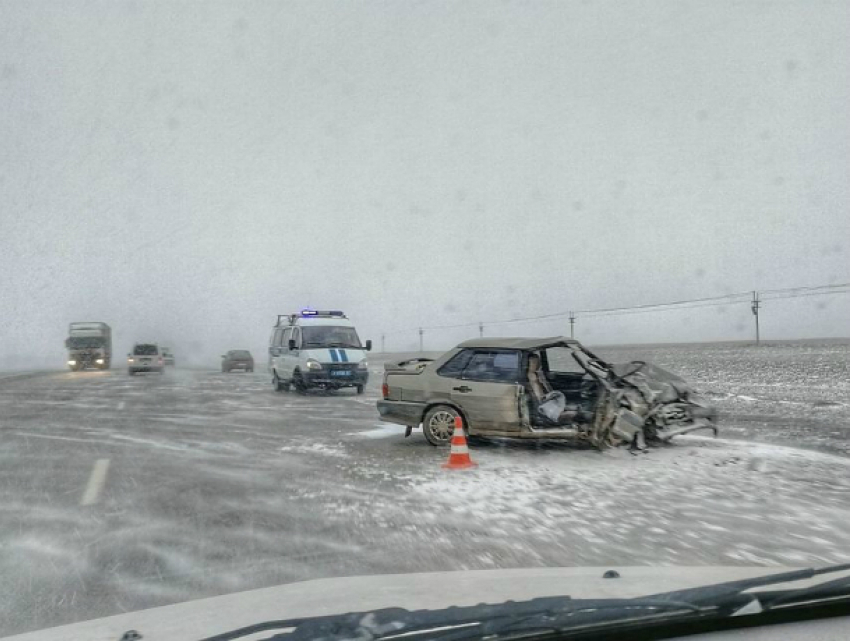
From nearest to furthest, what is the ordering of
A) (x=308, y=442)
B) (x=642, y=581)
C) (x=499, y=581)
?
(x=642, y=581)
(x=499, y=581)
(x=308, y=442)

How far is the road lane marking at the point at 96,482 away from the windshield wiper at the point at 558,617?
5321 mm

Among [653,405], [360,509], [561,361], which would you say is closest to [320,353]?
[561,361]

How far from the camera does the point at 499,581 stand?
2.96m

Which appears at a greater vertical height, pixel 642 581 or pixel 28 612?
pixel 642 581

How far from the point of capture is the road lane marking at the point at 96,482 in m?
6.86

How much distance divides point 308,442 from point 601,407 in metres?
4.36

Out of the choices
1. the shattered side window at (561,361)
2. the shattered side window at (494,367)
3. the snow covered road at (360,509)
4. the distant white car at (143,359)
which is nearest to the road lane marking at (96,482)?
the snow covered road at (360,509)

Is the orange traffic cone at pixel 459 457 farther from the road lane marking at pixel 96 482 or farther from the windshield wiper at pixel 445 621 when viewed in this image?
the windshield wiper at pixel 445 621

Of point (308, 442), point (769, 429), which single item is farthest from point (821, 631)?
point (769, 429)

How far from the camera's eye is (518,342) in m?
10.6

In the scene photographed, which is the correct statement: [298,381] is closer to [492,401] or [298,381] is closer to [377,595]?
[492,401]

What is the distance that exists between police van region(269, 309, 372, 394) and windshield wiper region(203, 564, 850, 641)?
19289 mm

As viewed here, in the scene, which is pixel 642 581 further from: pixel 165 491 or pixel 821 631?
pixel 165 491

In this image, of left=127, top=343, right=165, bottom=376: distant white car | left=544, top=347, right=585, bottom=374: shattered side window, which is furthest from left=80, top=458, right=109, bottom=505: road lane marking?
left=127, top=343, right=165, bottom=376: distant white car
